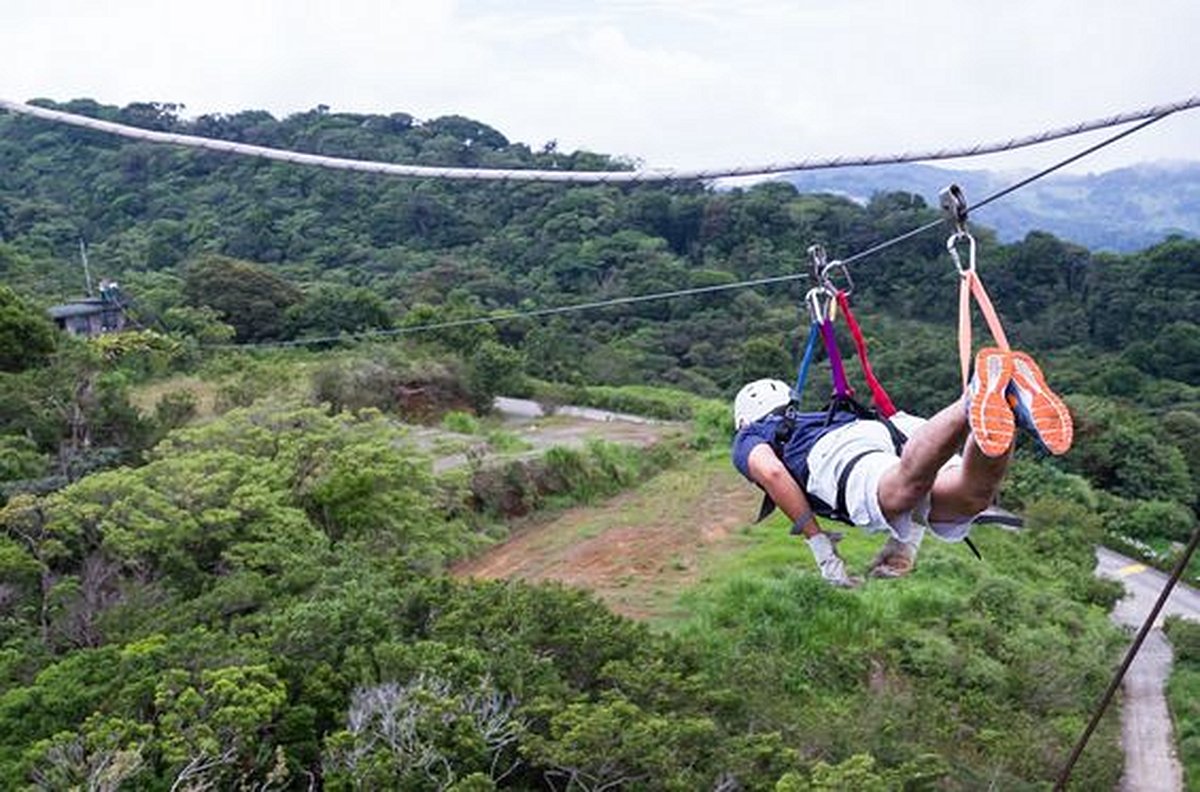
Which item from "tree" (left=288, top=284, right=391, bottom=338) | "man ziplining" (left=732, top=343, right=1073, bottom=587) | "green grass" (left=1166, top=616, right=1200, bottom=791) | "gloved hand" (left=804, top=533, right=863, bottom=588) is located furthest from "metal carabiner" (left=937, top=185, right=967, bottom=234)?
"tree" (left=288, top=284, right=391, bottom=338)

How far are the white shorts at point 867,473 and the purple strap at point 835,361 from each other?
0.15 meters

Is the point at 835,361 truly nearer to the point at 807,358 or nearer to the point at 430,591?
the point at 807,358

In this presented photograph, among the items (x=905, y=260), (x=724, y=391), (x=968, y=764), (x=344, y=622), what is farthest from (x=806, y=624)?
(x=905, y=260)

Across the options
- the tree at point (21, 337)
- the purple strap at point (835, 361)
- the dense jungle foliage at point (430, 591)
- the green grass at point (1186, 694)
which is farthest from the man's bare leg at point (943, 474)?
the tree at point (21, 337)

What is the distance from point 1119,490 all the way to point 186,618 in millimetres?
24077

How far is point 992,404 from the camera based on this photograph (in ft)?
7.75

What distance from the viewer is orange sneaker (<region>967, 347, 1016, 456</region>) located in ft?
7.73

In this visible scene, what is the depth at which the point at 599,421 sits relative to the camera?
24828mm

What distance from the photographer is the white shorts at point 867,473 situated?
9.57ft

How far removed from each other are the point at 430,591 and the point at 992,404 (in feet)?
28.2

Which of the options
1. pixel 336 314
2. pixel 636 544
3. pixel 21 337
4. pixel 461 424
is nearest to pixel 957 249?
pixel 636 544

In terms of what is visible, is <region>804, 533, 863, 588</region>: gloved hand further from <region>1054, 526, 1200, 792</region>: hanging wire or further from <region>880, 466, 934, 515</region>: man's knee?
<region>1054, 526, 1200, 792</region>: hanging wire

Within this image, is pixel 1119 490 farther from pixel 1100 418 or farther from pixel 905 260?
pixel 905 260

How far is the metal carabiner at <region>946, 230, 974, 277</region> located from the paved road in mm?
11925
